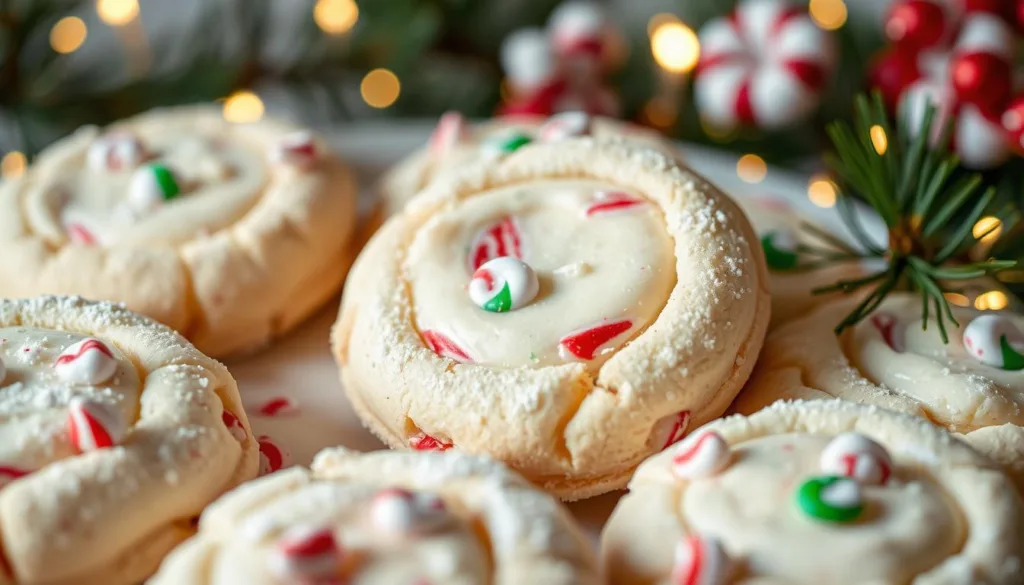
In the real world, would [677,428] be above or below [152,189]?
below

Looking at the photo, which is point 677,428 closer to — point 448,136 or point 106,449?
A: point 106,449

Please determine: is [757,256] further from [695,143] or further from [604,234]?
[695,143]

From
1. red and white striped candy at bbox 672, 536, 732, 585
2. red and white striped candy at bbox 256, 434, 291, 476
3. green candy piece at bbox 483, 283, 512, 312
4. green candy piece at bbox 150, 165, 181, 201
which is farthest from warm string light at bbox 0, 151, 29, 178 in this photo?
red and white striped candy at bbox 672, 536, 732, 585

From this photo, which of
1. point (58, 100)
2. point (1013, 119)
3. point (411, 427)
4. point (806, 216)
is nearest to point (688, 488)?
point (411, 427)

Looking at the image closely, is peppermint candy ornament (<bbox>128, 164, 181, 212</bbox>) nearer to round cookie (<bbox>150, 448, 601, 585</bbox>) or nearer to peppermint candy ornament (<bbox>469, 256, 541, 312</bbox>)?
peppermint candy ornament (<bbox>469, 256, 541, 312</bbox>)

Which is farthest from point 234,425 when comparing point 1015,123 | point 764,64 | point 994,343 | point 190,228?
point 1015,123

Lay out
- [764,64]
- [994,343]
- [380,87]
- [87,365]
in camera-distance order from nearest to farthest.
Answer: [87,365] < [994,343] < [764,64] < [380,87]
